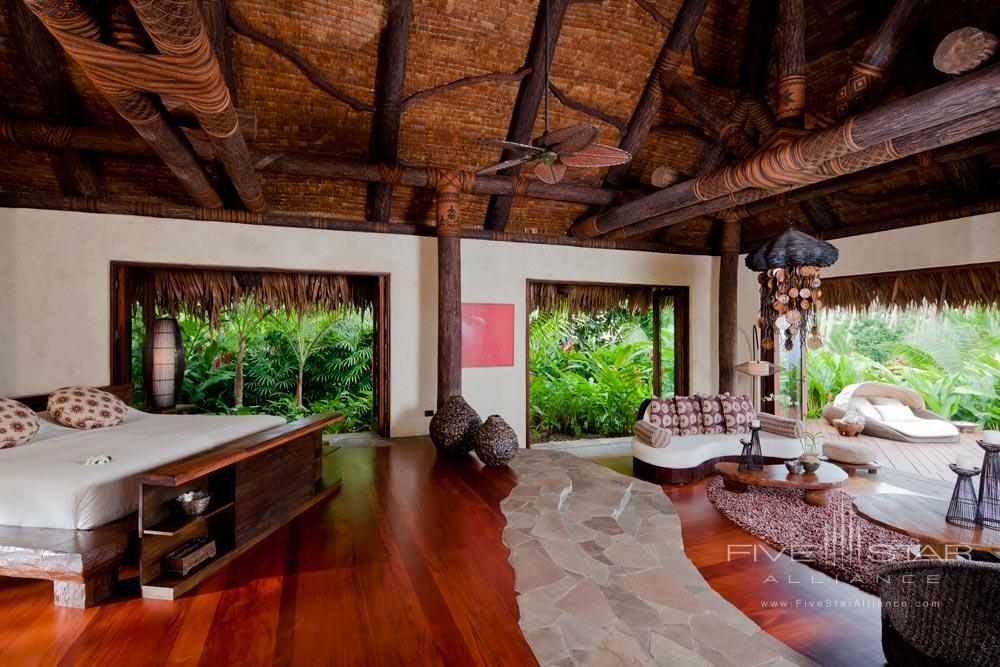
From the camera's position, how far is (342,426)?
7.68m

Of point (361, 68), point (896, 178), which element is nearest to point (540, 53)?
point (361, 68)

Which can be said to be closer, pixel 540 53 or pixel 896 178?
pixel 540 53

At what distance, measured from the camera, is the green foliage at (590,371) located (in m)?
7.65

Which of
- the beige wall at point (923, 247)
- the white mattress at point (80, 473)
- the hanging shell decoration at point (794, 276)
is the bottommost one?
the white mattress at point (80, 473)

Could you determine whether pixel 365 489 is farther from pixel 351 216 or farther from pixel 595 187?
pixel 595 187

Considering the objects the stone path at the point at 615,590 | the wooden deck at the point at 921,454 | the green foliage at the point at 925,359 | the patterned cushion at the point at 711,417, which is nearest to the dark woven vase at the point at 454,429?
the stone path at the point at 615,590

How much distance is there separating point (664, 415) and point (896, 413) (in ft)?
12.6

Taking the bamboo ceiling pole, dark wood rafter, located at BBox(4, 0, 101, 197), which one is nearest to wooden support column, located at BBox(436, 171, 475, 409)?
the bamboo ceiling pole

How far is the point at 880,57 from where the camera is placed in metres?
2.97

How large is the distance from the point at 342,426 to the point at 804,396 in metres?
6.76

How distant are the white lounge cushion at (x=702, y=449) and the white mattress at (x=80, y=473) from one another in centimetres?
355

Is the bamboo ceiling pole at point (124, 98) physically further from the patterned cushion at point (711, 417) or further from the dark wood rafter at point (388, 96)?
the patterned cushion at point (711, 417)

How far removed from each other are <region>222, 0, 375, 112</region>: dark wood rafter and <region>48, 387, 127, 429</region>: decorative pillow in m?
2.98

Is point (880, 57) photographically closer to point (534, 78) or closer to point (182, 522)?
point (534, 78)
